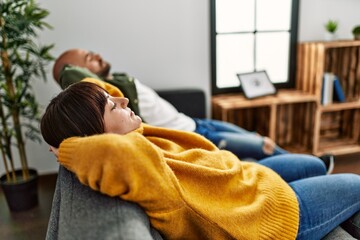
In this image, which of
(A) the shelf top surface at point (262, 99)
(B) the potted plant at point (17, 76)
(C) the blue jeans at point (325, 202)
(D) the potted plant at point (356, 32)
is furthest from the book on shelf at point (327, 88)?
(B) the potted plant at point (17, 76)

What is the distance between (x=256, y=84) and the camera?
2729mm

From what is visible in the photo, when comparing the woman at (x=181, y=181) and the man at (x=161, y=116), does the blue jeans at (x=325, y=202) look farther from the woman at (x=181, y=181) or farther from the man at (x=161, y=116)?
the man at (x=161, y=116)

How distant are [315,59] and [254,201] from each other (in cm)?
200

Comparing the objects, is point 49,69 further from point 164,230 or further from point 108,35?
point 164,230

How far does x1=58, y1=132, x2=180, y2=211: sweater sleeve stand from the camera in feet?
2.24

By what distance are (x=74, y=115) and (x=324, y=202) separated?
85 centimetres

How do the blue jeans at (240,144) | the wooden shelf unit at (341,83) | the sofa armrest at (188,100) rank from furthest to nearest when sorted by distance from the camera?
the wooden shelf unit at (341,83) → the sofa armrest at (188,100) → the blue jeans at (240,144)

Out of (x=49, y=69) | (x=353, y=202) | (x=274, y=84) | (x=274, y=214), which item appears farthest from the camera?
(x=274, y=84)

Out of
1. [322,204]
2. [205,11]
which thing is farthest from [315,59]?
[322,204]

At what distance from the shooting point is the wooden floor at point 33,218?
1.97m

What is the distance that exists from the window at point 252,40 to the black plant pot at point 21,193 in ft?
5.26

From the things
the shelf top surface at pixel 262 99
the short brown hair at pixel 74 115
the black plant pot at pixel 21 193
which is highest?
the short brown hair at pixel 74 115

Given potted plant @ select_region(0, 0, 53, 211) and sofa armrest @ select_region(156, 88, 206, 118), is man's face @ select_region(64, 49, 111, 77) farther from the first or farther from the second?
sofa armrest @ select_region(156, 88, 206, 118)

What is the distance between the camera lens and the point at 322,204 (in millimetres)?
1083
